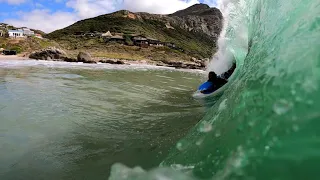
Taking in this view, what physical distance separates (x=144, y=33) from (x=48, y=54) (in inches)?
2781

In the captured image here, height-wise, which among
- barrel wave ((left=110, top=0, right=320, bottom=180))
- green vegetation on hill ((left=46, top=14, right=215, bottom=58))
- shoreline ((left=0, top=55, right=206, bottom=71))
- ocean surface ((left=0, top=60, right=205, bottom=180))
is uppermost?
green vegetation on hill ((left=46, top=14, right=215, bottom=58))

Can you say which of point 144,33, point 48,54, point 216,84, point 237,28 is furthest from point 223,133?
point 144,33

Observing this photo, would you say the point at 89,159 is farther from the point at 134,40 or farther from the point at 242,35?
the point at 134,40

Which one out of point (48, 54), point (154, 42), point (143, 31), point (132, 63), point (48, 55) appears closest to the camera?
point (48, 55)

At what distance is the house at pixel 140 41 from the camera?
106 meters

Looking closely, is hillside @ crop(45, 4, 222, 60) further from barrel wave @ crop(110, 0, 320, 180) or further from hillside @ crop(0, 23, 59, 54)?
barrel wave @ crop(110, 0, 320, 180)

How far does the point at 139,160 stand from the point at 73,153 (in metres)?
1.29

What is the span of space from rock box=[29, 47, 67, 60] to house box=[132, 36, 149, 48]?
167ft

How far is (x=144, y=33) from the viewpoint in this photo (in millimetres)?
122938

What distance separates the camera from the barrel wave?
2.43 m

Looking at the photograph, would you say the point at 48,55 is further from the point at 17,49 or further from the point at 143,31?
the point at 143,31

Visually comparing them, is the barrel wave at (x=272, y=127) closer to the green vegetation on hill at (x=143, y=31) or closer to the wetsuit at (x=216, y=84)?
the wetsuit at (x=216, y=84)

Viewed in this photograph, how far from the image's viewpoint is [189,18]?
569 ft

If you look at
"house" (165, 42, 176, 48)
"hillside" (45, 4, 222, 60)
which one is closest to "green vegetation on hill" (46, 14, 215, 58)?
"hillside" (45, 4, 222, 60)
